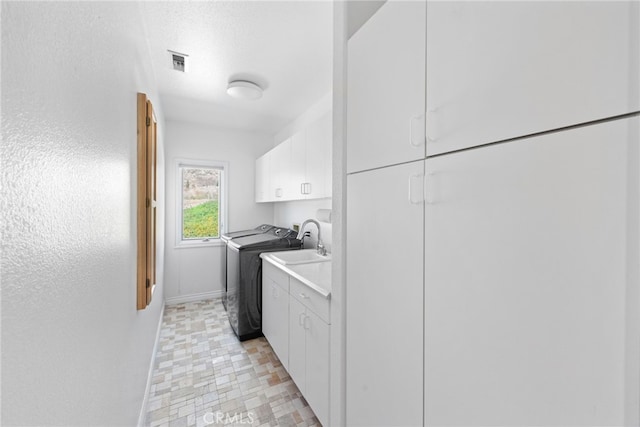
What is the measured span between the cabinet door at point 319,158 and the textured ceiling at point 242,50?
50 cm

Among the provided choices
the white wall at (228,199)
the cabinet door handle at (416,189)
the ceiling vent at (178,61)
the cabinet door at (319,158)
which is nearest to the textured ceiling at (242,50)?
the ceiling vent at (178,61)

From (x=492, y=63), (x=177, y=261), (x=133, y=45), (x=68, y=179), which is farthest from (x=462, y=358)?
(x=177, y=261)

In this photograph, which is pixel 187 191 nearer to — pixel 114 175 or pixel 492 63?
pixel 114 175

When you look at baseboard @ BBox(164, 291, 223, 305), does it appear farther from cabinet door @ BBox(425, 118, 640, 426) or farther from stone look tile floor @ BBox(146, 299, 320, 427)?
cabinet door @ BBox(425, 118, 640, 426)

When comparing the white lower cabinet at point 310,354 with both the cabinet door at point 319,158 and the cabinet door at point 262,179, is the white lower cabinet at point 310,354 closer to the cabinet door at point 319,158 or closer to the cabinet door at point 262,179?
the cabinet door at point 319,158

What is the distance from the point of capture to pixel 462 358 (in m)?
0.74

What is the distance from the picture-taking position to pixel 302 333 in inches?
68.4

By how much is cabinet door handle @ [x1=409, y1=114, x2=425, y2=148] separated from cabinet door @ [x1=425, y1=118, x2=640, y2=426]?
8cm

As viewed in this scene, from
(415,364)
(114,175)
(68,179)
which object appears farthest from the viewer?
(114,175)

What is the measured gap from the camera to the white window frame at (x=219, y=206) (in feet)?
11.9

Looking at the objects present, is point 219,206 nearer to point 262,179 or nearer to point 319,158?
point 262,179

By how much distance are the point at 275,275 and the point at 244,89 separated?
169cm

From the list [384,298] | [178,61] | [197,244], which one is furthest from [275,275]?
[197,244]

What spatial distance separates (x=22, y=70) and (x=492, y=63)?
0.96m
